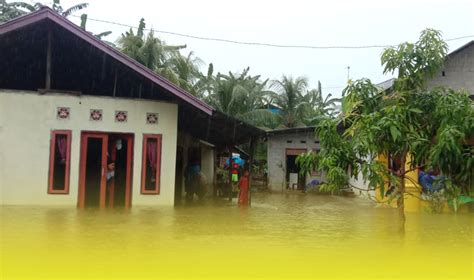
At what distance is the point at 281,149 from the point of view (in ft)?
88.0

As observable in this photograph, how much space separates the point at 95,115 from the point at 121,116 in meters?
0.71

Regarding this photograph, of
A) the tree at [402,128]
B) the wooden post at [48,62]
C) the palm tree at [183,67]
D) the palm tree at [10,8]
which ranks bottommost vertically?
the tree at [402,128]

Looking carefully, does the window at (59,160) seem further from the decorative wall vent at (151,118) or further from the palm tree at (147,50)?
the palm tree at (147,50)

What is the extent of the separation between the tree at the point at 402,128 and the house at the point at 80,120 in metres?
5.66

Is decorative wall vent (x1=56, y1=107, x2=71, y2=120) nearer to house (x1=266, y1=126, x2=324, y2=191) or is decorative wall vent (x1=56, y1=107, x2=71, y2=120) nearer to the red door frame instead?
the red door frame

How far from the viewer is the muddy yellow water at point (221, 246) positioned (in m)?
6.34

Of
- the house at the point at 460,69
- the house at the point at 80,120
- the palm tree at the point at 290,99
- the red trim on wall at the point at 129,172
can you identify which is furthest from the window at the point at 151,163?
the palm tree at the point at 290,99

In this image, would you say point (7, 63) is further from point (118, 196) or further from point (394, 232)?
point (394, 232)

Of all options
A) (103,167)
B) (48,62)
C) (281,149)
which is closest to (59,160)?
(103,167)

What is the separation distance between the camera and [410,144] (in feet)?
27.6

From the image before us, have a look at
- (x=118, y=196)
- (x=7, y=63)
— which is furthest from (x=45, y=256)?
(x=7, y=63)

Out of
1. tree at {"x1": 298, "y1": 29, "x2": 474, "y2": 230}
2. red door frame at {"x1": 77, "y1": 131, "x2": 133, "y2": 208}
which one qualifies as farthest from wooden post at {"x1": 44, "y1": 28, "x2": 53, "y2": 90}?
tree at {"x1": 298, "y1": 29, "x2": 474, "y2": 230}

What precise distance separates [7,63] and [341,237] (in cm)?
1061

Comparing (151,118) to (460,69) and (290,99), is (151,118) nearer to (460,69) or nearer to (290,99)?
(460,69)
